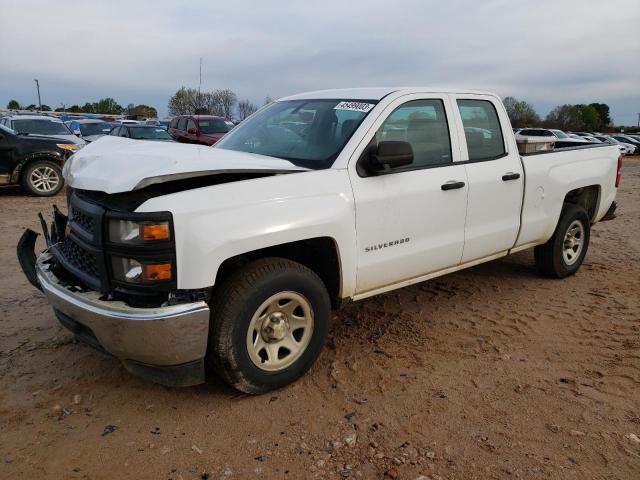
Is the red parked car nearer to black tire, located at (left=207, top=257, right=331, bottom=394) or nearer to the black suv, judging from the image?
the black suv

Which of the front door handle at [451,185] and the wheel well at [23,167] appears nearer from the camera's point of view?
the front door handle at [451,185]

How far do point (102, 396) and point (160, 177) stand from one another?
4.82 feet

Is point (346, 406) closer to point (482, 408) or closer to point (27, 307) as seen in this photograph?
point (482, 408)

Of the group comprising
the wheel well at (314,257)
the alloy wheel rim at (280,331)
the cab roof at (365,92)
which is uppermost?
the cab roof at (365,92)

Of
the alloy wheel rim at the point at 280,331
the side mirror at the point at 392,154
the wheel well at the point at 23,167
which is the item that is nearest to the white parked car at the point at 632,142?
the wheel well at the point at 23,167

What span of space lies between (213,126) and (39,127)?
5.11 m

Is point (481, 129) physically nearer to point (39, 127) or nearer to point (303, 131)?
point (303, 131)

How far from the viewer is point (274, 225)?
2.95 meters

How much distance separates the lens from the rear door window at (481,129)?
424 cm

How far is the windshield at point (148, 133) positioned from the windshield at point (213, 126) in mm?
1487

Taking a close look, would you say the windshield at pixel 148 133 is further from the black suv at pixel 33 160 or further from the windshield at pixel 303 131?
the windshield at pixel 303 131

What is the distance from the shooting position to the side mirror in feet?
10.9

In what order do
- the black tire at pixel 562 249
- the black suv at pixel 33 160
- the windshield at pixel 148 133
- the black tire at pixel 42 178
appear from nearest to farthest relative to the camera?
the black tire at pixel 562 249 < the black suv at pixel 33 160 < the black tire at pixel 42 178 < the windshield at pixel 148 133

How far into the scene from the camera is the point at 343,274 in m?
3.39
